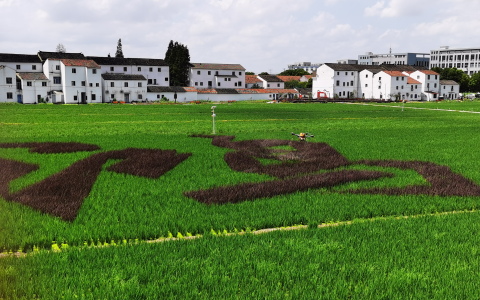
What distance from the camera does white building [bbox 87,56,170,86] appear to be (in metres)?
96.0

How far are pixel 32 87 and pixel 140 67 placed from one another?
84.7ft

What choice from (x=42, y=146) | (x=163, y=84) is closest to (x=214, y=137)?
(x=42, y=146)

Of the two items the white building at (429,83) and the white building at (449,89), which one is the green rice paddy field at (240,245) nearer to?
the white building at (429,83)

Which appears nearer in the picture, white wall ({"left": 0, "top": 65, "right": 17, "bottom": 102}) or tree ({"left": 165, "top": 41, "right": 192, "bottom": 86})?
white wall ({"left": 0, "top": 65, "right": 17, "bottom": 102})

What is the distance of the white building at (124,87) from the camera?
290 feet

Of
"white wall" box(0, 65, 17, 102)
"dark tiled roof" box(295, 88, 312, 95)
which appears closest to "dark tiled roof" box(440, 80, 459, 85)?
"dark tiled roof" box(295, 88, 312, 95)

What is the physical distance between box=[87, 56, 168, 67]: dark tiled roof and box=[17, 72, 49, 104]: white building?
16.1m

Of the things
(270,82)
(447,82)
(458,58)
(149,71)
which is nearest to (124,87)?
(149,71)

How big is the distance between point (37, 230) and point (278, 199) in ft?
17.9

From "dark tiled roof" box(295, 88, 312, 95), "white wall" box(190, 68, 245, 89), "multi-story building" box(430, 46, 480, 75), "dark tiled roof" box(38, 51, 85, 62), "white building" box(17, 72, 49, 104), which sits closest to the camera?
"white building" box(17, 72, 49, 104)

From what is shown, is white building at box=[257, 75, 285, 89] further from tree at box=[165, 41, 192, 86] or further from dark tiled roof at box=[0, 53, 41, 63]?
dark tiled roof at box=[0, 53, 41, 63]

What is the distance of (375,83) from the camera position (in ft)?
371

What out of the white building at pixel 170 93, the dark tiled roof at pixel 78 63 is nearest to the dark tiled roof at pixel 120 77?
the white building at pixel 170 93

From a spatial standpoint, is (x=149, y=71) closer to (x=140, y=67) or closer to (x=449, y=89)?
(x=140, y=67)
